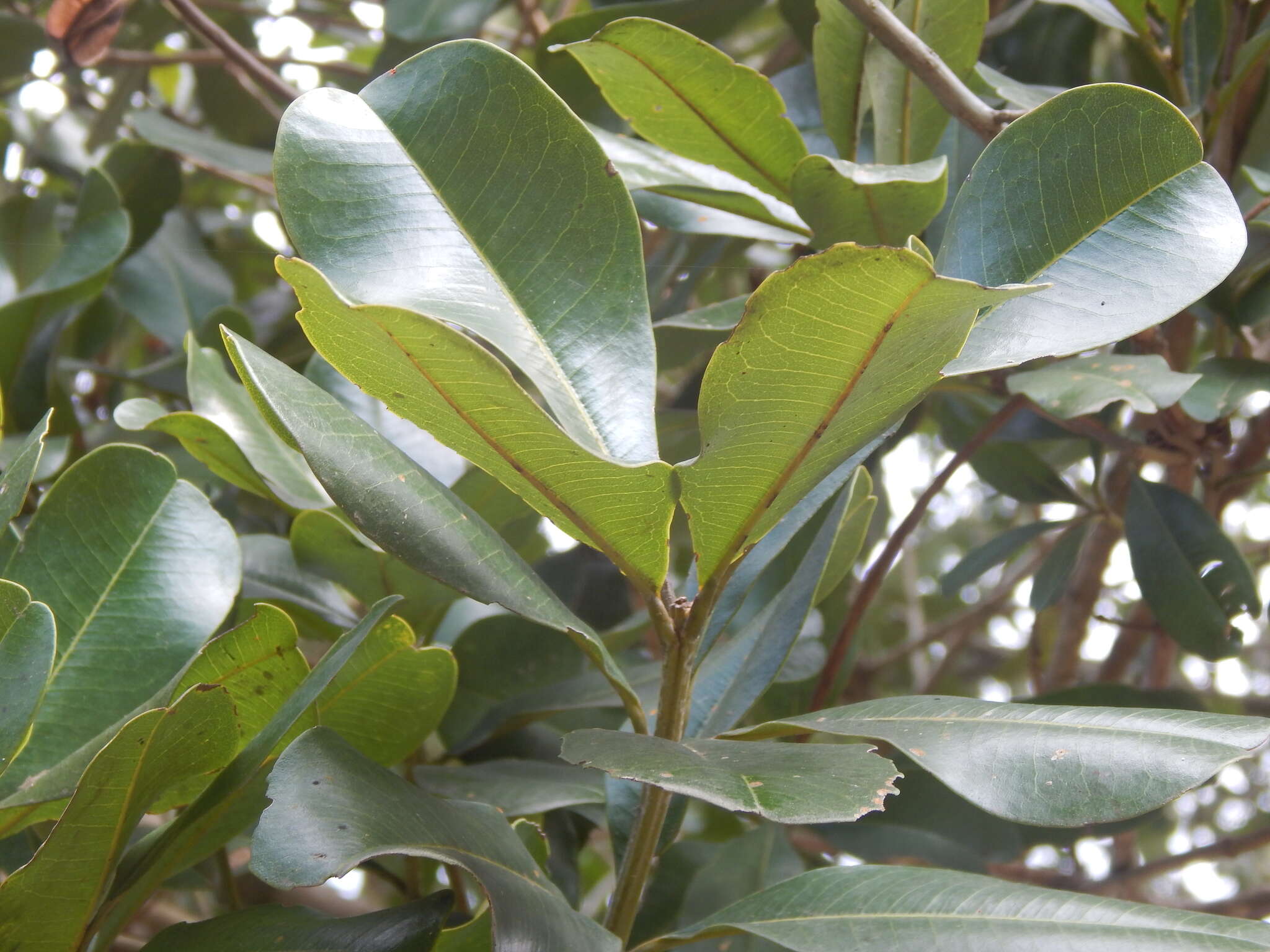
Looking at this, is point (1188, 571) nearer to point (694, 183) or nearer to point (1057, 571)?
point (1057, 571)

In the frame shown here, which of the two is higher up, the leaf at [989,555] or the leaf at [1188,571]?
the leaf at [1188,571]

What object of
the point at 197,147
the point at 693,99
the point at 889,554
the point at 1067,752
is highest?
the point at 693,99

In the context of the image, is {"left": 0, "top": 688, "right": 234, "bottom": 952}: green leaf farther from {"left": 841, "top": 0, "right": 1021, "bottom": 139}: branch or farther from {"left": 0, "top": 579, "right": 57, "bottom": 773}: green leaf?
{"left": 841, "top": 0, "right": 1021, "bottom": 139}: branch

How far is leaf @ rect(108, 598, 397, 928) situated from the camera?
1.49 ft

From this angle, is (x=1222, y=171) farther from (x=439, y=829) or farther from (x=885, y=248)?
(x=439, y=829)

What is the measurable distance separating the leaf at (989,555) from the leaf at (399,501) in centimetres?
A: 67

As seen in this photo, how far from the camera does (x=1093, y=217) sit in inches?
18.9

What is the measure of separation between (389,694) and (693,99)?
1.39ft

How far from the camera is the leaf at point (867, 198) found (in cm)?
A: 63

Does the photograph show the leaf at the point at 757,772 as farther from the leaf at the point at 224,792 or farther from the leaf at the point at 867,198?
the leaf at the point at 867,198

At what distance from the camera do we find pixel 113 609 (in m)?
0.58

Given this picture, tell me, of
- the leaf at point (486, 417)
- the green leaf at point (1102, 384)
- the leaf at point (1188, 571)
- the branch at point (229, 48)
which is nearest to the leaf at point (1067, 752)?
the leaf at point (486, 417)

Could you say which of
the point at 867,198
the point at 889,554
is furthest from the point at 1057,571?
the point at 867,198

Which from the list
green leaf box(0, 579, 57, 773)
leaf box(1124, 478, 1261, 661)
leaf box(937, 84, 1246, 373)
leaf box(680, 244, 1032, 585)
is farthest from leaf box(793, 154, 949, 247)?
green leaf box(0, 579, 57, 773)
